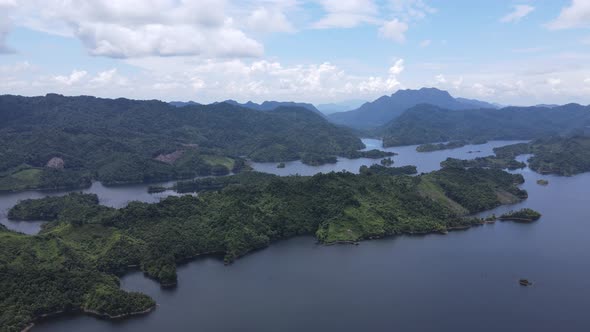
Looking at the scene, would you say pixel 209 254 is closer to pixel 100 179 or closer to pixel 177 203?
pixel 177 203

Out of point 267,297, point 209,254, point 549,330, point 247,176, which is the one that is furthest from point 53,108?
point 549,330

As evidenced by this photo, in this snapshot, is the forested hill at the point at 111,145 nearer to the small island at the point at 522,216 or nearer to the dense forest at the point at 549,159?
the dense forest at the point at 549,159

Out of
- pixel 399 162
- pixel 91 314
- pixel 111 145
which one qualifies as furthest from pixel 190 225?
pixel 399 162

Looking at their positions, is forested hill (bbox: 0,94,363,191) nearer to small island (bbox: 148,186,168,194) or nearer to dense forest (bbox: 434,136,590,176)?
small island (bbox: 148,186,168,194)

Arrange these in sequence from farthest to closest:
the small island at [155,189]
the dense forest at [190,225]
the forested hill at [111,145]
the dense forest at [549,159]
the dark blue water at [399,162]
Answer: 1. the dark blue water at [399,162]
2. the dense forest at [549,159]
3. the forested hill at [111,145]
4. the small island at [155,189]
5. the dense forest at [190,225]

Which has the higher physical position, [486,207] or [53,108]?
[53,108]

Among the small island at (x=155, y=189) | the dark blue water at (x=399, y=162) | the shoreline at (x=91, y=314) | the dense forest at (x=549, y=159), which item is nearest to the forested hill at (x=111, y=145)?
the dark blue water at (x=399, y=162)
